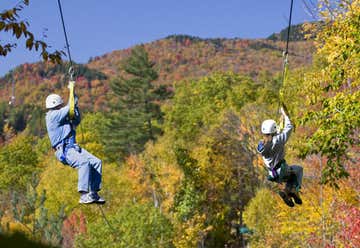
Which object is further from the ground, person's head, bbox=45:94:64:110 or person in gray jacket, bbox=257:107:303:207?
person's head, bbox=45:94:64:110

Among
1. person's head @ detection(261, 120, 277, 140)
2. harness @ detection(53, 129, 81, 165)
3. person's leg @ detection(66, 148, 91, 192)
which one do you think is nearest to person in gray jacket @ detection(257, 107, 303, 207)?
person's head @ detection(261, 120, 277, 140)

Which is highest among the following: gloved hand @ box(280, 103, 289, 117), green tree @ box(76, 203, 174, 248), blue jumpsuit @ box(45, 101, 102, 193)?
gloved hand @ box(280, 103, 289, 117)

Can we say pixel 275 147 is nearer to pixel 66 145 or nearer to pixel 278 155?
pixel 278 155

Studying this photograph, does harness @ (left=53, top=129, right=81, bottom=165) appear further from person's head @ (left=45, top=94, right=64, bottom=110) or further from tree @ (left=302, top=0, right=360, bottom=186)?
tree @ (left=302, top=0, right=360, bottom=186)

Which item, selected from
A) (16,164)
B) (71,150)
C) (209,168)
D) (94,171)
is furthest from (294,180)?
(16,164)

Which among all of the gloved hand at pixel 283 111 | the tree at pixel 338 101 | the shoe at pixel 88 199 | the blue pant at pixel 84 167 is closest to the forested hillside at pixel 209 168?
the tree at pixel 338 101

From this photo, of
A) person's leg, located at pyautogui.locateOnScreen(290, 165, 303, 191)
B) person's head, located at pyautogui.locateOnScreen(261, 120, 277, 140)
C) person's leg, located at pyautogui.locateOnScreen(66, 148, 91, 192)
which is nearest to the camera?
person's leg, located at pyautogui.locateOnScreen(66, 148, 91, 192)

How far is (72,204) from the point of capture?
3872 cm

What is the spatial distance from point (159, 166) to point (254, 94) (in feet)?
59.9

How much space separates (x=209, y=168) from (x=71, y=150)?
2824 cm

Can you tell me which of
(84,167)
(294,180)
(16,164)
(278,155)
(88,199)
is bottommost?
(16,164)

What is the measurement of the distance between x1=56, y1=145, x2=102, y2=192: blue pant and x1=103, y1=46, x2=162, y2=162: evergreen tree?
158 feet

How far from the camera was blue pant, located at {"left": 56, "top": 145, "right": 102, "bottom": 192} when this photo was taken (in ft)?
25.5

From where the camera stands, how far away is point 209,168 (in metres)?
35.8
